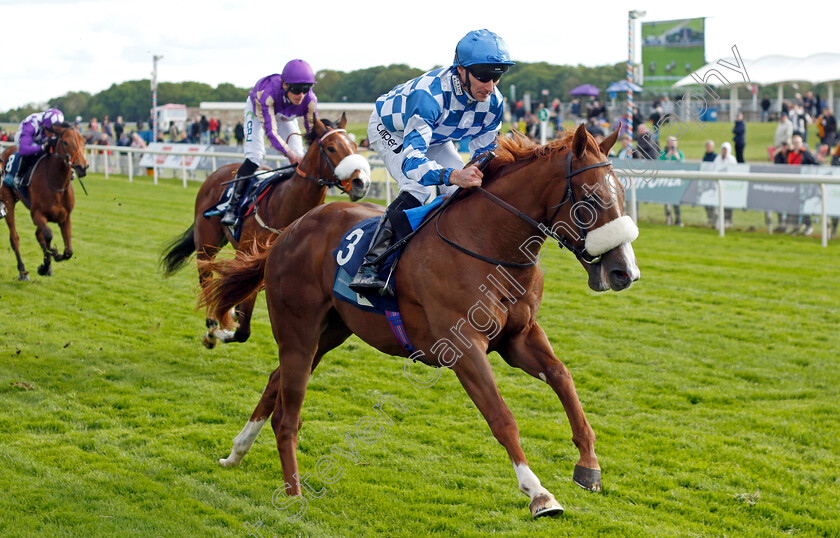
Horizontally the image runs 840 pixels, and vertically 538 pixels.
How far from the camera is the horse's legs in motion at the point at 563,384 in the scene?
2957mm

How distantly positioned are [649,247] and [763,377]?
5.40m

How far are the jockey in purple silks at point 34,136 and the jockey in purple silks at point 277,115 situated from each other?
3814 mm

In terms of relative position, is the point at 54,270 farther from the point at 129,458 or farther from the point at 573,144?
the point at 573,144

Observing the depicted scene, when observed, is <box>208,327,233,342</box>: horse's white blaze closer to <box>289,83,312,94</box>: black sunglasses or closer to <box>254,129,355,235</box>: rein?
<box>254,129,355,235</box>: rein

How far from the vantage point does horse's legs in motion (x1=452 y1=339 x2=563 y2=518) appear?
9.11ft

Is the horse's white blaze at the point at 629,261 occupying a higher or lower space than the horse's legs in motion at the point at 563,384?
higher

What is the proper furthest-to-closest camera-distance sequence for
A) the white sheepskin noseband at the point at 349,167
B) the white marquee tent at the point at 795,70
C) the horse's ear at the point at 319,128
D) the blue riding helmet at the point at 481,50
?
the white marquee tent at the point at 795,70 < the horse's ear at the point at 319,128 < the white sheepskin noseband at the point at 349,167 < the blue riding helmet at the point at 481,50

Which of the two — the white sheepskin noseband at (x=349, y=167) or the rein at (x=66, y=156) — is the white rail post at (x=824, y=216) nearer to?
the white sheepskin noseband at (x=349, y=167)

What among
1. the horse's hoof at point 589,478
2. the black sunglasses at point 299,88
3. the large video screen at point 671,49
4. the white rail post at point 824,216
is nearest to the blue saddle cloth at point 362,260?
the horse's hoof at point 589,478

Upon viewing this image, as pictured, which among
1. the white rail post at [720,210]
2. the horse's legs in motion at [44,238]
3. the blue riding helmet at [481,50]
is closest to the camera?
the blue riding helmet at [481,50]

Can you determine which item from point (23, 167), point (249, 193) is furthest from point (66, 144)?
point (249, 193)

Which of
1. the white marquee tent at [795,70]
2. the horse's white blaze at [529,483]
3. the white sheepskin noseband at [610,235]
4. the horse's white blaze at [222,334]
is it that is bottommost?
the horse's white blaze at [222,334]

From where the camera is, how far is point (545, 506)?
2.75m

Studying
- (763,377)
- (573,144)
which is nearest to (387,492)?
(573,144)
